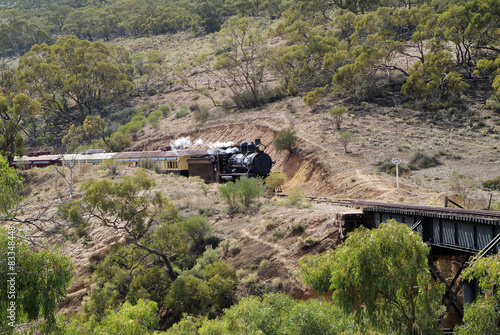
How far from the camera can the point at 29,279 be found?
928 cm

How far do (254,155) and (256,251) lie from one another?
12266 millimetres

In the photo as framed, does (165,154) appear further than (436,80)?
No

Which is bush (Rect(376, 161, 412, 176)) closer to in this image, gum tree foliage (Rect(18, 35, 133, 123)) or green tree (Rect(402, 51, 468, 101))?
green tree (Rect(402, 51, 468, 101))

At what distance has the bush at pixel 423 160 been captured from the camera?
113 feet

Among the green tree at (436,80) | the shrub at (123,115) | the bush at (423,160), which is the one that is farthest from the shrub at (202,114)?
the bush at (423,160)

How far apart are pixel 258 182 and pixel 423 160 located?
1276 centimetres

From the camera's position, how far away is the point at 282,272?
20516mm

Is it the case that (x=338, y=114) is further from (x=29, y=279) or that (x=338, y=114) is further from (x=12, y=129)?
(x=29, y=279)

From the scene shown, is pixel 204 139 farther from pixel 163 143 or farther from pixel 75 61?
pixel 75 61

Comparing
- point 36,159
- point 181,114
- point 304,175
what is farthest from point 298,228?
point 181,114

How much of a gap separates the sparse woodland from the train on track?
1832 mm

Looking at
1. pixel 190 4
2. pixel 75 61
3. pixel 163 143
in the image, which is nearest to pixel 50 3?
pixel 190 4

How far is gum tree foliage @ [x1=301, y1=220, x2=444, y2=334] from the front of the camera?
11.0m

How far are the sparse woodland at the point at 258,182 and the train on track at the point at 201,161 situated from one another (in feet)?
6.01
